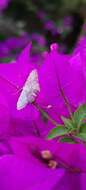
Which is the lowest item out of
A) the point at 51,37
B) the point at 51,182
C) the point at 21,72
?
the point at 51,182

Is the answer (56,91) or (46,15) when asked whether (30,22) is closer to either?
(46,15)

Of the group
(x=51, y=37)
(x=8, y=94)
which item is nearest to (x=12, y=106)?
(x=8, y=94)

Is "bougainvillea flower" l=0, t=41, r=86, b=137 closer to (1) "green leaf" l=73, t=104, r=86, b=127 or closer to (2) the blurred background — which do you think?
(1) "green leaf" l=73, t=104, r=86, b=127

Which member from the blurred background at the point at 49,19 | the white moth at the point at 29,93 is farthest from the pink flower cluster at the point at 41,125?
the blurred background at the point at 49,19

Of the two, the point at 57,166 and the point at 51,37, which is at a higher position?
the point at 51,37

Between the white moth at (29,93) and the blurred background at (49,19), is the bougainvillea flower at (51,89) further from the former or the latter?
the blurred background at (49,19)

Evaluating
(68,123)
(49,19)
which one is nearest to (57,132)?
(68,123)
